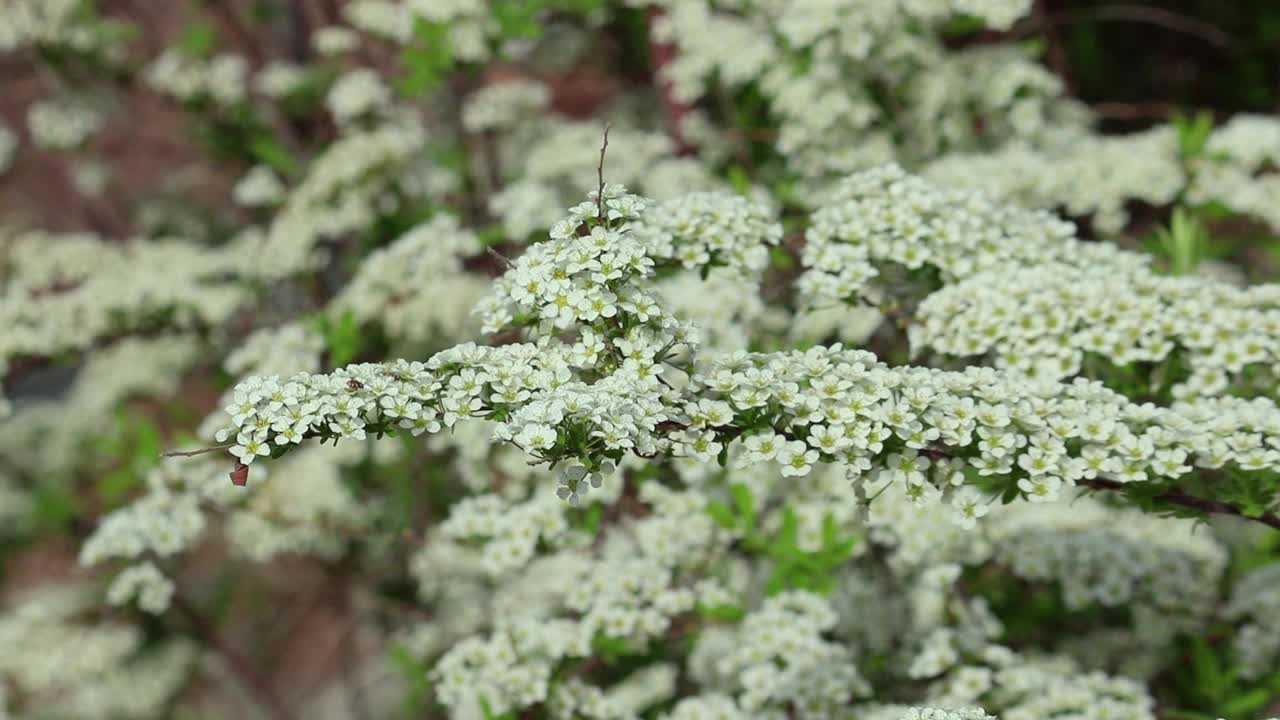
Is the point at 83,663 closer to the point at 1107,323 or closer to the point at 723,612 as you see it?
the point at 723,612

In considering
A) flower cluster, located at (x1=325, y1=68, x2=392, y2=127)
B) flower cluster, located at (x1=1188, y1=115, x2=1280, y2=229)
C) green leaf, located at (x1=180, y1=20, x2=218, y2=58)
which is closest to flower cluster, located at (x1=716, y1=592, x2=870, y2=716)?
flower cluster, located at (x1=1188, y1=115, x2=1280, y2=229)

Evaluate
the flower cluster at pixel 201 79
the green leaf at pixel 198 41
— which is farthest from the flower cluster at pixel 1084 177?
the green leaf at pixel 198 41

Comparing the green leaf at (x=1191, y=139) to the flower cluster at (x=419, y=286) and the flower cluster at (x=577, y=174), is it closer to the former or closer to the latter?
the flower cluster at (x=577, y=174)

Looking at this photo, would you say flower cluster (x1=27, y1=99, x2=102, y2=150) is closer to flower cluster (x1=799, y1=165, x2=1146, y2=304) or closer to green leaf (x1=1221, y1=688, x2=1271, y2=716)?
flower cluster (x1=799, y1=165, x2=1146, y2=304)

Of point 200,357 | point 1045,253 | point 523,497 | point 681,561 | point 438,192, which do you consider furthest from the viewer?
point 200,357

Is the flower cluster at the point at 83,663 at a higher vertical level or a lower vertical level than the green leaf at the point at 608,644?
lower

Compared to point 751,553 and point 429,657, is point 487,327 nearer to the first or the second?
point 751,553

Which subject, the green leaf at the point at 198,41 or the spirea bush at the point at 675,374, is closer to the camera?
the spirea bush at the point at 675,374

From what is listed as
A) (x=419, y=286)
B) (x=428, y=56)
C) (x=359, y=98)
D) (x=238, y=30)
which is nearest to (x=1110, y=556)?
(x=419, y=286)

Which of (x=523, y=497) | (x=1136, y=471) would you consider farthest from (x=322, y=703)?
(x=1136, y=471)
